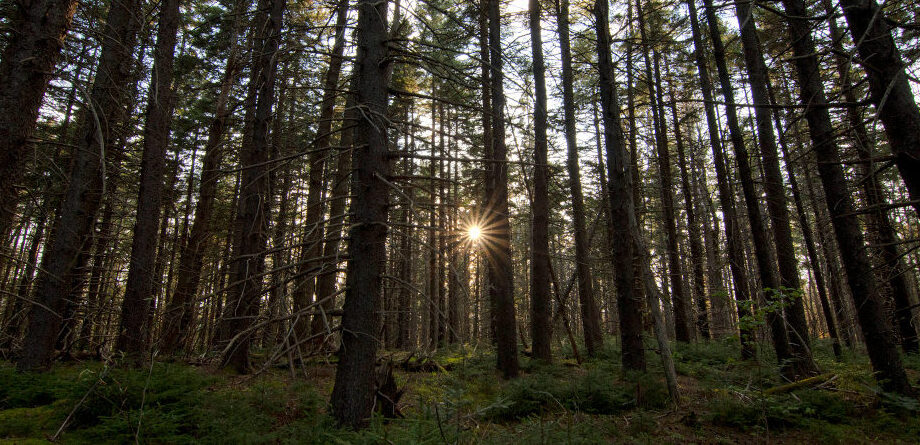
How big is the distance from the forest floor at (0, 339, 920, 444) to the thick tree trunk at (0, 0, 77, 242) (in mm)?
1873

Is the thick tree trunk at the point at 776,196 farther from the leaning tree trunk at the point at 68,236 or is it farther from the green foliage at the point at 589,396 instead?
the leaning tree trunk at the point at 68,236

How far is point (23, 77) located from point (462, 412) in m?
6.25

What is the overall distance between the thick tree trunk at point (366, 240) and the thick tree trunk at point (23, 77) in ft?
8.37

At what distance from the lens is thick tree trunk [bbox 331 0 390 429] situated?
402 centimetres

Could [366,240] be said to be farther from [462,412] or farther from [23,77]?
[462,412]

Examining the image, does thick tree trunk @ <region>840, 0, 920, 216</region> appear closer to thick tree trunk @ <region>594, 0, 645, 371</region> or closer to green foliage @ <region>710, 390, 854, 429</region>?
green foliage @ <region>710, 390, 854, 429</region>

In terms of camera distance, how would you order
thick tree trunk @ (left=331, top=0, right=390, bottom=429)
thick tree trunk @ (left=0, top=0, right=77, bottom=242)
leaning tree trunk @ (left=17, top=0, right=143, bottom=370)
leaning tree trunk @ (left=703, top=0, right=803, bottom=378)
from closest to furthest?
thick tree trunk @ (left=0, top=0, right=77, bottom=242) < thick tree trunk @ (left=331, top=0, right=390, bottom=429) < leaning tree trunk @ (left=17, top=0, right=143, bottom=370) < leaning tree trunk @ (left=703, top=0, right=803, bottom=378)

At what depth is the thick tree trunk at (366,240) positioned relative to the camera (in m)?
4.02

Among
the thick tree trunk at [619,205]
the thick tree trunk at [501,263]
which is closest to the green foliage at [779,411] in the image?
the thick tree trunk at [619,205]

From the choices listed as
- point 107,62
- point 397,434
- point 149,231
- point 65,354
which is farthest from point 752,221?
point 65,354

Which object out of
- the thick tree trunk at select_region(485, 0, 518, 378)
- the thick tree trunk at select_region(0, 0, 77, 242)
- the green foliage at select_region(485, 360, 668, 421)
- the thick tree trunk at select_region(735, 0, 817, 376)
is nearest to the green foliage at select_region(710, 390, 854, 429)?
the green foliage at select_region(485, 360, 668, 421)

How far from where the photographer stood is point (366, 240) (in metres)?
4.23

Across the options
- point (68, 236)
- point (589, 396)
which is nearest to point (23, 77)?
point (68, 236)

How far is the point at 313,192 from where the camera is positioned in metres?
10.8
